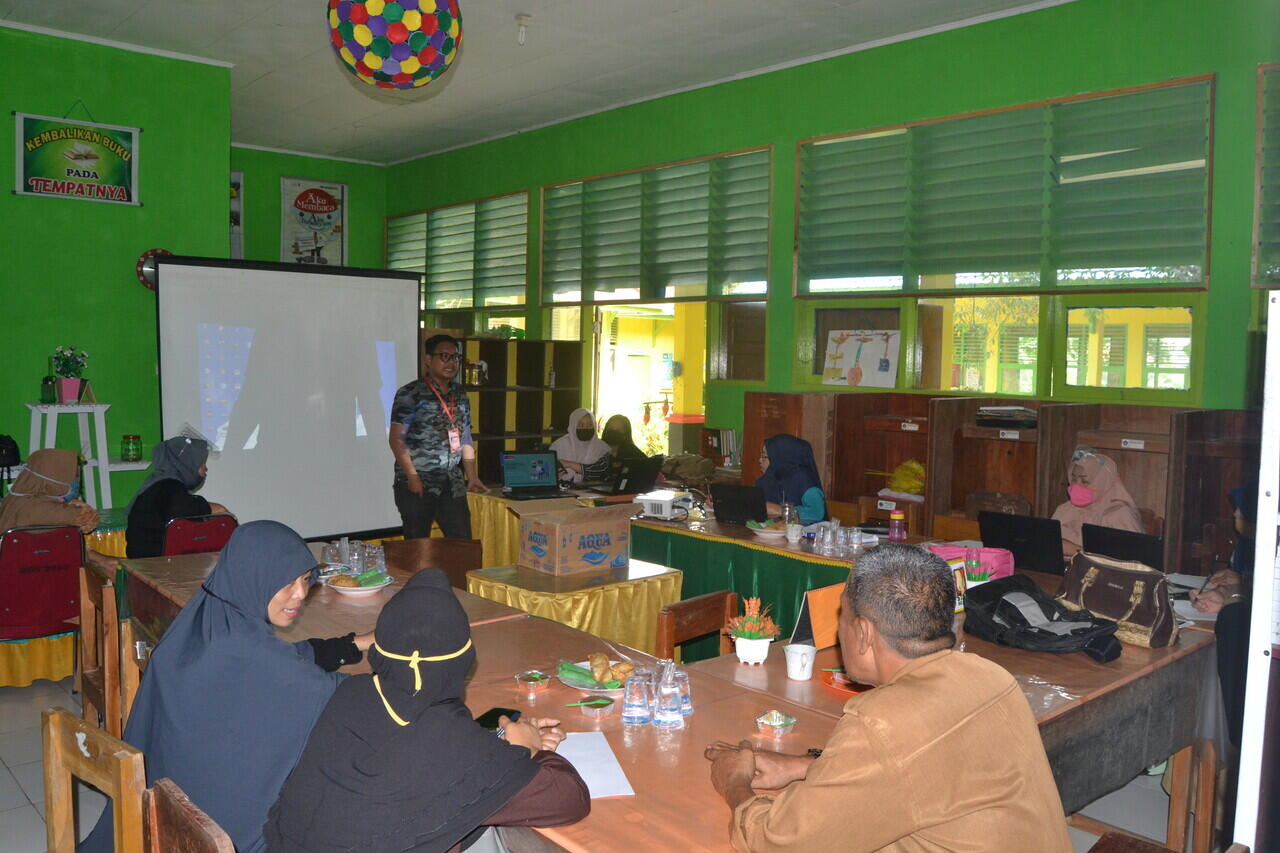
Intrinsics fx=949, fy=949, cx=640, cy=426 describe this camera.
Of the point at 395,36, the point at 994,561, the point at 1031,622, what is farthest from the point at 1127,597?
the point at 395,36

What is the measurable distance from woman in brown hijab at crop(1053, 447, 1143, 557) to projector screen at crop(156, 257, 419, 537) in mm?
4479

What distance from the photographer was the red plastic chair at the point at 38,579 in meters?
4.56

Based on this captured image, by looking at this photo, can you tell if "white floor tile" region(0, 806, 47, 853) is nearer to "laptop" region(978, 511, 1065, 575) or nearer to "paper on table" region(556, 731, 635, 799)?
"paper on table" region(556, 731, 635, 799)

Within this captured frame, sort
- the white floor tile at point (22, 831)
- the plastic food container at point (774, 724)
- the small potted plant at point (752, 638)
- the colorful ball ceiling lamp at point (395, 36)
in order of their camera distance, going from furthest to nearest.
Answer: the colorful ball ceiling lamp at point (395, 36)
the white floor tile at point (22, 831)
the small potted plant at point (752, 638)
the plastic food container at point (774, 724)

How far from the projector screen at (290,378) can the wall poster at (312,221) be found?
3878 millimetres

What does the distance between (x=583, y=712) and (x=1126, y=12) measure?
496 cm

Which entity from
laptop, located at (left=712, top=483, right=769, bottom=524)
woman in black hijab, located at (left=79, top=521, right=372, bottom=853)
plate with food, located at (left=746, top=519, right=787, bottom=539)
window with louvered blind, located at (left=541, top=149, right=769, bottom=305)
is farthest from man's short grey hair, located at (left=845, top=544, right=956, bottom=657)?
window with louvered blind, located at (left=541, top=149, right=769, bottom=305)

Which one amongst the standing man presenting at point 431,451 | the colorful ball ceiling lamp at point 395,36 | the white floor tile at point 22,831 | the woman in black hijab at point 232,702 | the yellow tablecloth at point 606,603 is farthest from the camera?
the standing man presenting at point 431,451

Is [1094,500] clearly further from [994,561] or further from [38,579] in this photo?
[38,579]

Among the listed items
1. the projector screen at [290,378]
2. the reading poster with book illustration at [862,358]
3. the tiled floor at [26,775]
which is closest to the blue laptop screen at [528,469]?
the projector screen at [290,378]

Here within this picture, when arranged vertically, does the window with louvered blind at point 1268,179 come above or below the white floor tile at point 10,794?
above

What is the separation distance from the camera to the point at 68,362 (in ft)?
21.5

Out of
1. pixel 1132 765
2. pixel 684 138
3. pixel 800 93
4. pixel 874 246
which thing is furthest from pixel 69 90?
pixel 1132 765

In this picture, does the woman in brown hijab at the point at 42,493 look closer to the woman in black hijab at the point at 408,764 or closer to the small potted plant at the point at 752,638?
the small potted plant at the point at 752,638
